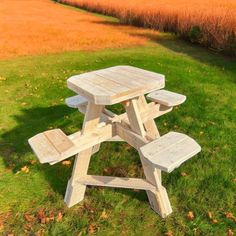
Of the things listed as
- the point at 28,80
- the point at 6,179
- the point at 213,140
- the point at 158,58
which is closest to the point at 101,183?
the point at 6,179

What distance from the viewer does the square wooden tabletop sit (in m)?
2.74

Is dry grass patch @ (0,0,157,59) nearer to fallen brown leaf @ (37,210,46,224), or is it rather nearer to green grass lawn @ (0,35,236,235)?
green grass lawn @ (0,35,236,235)

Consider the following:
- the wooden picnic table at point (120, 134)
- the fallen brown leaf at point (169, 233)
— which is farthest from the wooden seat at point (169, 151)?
the fallen brown leaf at point (169, 233)

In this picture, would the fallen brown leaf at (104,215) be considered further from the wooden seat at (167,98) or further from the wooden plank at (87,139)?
the wooden seat at (167,98)

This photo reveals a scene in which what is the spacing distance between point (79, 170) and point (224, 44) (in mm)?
9996

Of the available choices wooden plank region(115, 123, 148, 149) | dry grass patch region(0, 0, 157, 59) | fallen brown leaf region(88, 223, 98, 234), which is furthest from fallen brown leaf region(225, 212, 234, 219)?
dry grass patch region(0, 0, 157, 59)

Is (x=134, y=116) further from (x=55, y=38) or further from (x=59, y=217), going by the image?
(x=55, y=38)

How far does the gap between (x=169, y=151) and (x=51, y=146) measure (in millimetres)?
1109

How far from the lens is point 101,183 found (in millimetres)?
3236

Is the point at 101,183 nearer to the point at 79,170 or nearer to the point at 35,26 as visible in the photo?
the point at 79,170

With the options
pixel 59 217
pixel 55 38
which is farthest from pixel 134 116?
pixel 55 38

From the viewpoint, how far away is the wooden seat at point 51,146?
8.73 ft

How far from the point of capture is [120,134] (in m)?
3.31

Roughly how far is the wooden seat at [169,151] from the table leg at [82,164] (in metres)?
0.70
